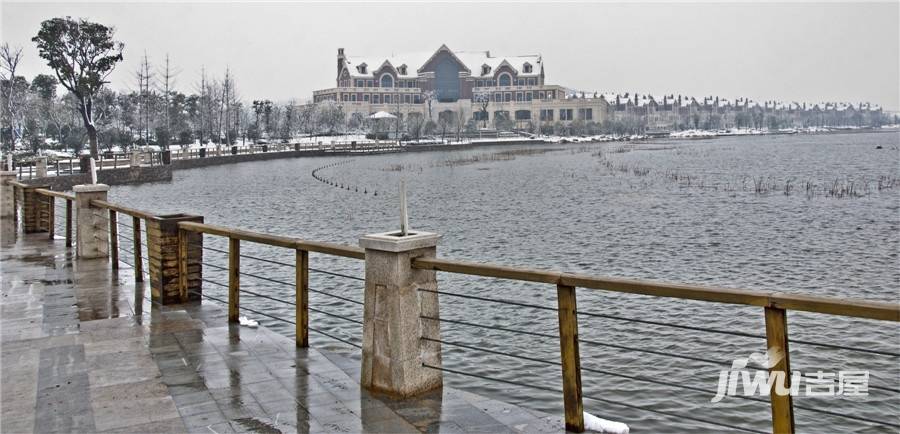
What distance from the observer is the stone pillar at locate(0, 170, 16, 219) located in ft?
81.8

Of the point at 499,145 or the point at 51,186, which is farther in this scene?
the point at 499,145

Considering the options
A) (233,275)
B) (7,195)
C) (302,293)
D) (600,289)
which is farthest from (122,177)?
(600,289)

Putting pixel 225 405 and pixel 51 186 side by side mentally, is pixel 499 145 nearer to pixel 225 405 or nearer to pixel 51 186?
pixel 51 186

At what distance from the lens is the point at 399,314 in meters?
6.65

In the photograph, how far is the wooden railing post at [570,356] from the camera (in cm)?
594

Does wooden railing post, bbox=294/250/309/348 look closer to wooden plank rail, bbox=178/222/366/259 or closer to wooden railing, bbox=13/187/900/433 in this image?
wooden railing, bbox=13/187/900/433

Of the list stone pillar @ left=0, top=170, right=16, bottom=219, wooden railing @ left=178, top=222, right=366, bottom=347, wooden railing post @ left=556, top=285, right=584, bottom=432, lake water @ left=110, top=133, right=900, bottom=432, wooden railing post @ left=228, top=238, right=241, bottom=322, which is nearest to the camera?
wooden railing post @ left=556, top=285, right=584, bottom=432

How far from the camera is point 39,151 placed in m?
71.8

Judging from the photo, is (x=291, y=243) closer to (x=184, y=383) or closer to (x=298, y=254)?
(x=298, y=254)

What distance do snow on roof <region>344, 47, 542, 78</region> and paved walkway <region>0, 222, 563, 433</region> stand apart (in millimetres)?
165577

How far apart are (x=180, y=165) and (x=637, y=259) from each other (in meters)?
54.0

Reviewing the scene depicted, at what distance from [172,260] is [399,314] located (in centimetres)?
554

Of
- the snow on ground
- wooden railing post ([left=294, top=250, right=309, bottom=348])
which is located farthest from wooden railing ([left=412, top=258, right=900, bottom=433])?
wooden railing post ([left=294, top=250, right=309, bottom=348])

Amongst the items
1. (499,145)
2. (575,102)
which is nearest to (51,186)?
(499,145)
